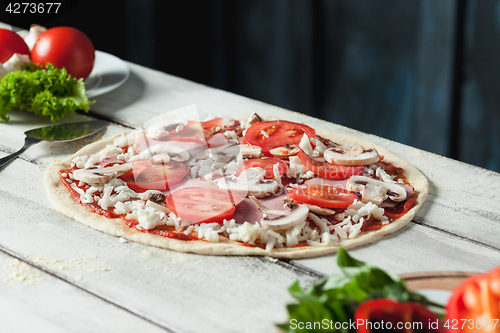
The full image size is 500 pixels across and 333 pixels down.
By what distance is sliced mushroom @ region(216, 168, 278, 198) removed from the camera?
224 cm

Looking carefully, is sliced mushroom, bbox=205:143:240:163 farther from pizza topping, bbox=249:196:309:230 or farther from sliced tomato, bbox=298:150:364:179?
pizza topping, bbox=249:196:309:230

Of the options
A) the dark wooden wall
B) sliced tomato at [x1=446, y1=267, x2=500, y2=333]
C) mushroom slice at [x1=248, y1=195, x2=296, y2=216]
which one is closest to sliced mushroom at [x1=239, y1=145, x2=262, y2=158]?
mushroom slice at [x1=248, y1=195, x2=296, y2=216]

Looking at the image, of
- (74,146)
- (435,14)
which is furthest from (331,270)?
(435,14)

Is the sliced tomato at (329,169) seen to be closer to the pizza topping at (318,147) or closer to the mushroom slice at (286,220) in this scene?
the pizza topping at (318,147)

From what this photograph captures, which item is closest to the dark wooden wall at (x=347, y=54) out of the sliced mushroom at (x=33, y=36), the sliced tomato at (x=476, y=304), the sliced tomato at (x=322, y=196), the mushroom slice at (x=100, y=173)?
the sliced mushroom at (x=33, y=36)

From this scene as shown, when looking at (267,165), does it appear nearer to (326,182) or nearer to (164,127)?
(326,182)

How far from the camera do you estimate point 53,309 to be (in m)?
1.68

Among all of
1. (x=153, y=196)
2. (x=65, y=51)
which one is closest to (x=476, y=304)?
(x=153, y=196)

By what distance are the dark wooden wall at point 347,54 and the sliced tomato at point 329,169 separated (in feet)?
8.82

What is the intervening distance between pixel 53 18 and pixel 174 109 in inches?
114

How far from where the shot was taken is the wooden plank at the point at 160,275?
1.67 m

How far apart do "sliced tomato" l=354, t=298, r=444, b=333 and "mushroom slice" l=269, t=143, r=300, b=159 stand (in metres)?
1.41

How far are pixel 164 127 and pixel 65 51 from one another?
3.68ft

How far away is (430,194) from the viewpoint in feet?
7.99
